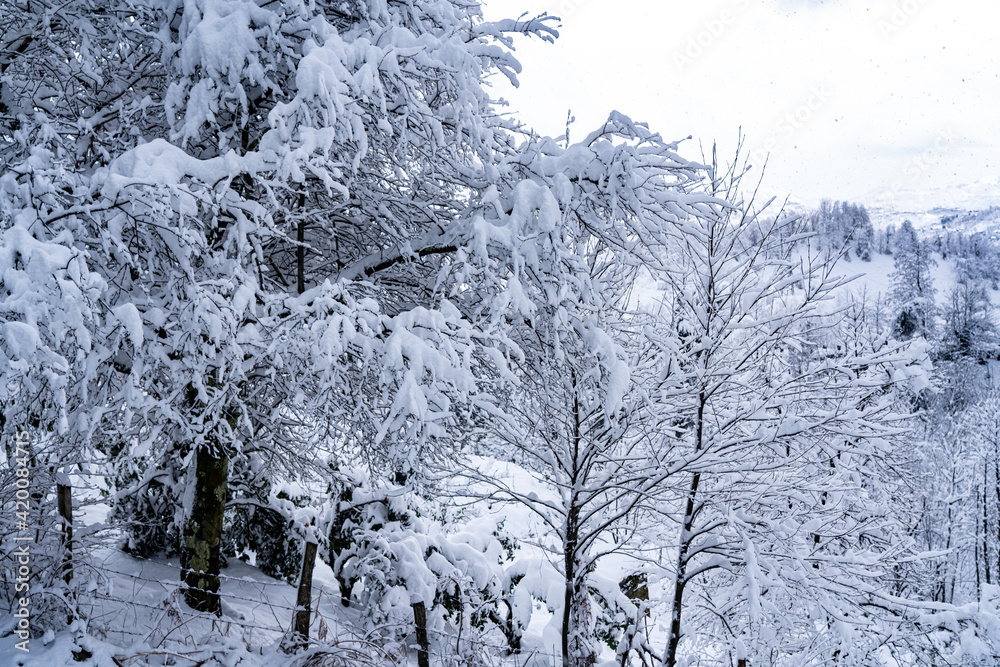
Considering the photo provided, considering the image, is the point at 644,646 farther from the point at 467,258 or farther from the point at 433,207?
the point at 433,207

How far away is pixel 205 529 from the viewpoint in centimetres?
524

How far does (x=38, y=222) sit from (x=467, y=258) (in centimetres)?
248

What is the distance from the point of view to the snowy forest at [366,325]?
3.48 m

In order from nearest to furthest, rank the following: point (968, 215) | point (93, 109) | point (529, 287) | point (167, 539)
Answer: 1. point (529, 287)
2. point (93, 109)
3. point (167, 539)
4. point (968, 215)

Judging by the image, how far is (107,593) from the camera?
3.75m

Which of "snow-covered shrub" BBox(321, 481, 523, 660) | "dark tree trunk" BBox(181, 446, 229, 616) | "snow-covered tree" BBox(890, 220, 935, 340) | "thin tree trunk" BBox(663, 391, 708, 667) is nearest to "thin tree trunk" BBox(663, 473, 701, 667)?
"thin tree trunk" BBox(663, 391, 708, 667)

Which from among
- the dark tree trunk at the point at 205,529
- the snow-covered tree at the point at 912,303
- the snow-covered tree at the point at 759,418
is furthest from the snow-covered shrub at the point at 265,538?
the snow-covered tree at the point at 912,303

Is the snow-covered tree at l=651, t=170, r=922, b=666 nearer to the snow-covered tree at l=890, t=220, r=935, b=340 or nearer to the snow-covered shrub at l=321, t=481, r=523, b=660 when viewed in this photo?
the snow-covered shrub at l=321, t=481, r=523, b=660

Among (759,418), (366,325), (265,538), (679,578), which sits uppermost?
(366,325)

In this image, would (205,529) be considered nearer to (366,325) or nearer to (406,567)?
(406,567)

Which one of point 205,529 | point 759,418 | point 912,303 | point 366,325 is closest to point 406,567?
point 205,529

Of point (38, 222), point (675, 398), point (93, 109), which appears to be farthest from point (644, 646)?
point (93, 109)

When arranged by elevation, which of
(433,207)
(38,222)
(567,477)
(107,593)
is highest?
(433,207)

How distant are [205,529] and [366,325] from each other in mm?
2933
